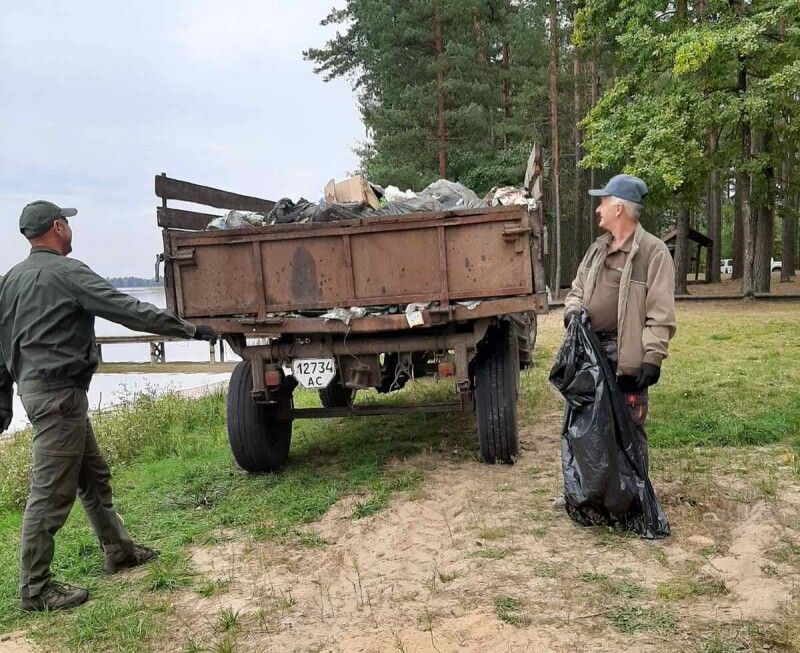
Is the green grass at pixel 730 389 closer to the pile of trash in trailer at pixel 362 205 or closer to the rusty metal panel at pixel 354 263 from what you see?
the rusty metal panel at pixel 354 263

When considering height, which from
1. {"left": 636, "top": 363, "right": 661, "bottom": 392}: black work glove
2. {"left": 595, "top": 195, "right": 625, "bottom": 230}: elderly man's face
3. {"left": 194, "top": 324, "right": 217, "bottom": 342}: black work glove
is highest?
{"left": 595, "top": 195, "right": 625, "bottom": 230}: elderly man's face

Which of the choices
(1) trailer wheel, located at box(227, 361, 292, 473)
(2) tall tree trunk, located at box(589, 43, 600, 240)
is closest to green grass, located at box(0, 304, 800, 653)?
(1) trailer wheel, located at box(227, 361, 292, 473)

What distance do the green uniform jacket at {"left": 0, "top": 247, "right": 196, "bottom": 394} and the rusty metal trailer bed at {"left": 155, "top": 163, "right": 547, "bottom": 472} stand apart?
132cm

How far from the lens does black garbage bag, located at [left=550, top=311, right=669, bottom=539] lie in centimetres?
375

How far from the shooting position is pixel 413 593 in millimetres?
3299

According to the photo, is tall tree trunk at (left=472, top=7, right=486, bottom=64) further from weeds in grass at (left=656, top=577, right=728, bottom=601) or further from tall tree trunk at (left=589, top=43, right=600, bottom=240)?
weeds in grass at (left=656, top=577, right=728, bottom=601)

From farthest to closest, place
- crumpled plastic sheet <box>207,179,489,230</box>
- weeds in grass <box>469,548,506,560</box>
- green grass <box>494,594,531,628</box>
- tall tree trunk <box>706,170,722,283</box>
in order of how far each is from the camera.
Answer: tall tree trunk <box>706,170,722,283</box>
crumpled plastic sheet <box>207,179,489,230</box>
weeds in grass <box>469,548,506,560</box>
green grass <box>494,594,531,628</box>

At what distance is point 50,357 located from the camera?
3.60m

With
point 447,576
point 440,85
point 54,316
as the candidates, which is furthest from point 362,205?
point 440,85

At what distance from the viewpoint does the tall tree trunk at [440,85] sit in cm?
2370

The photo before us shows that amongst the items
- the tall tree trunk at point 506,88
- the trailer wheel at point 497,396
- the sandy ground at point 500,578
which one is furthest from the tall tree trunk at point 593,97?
the sandy ground at point 500,578

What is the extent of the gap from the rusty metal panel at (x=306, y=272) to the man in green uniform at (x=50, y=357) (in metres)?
1.30

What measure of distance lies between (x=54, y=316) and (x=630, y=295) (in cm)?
296

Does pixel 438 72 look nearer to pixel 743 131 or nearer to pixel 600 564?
pixel 743 131
